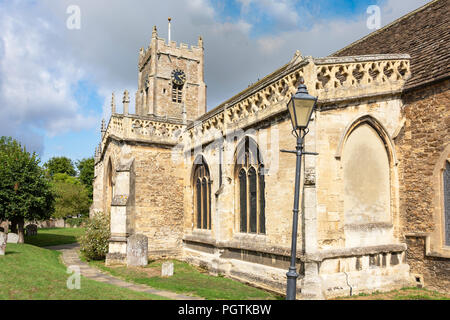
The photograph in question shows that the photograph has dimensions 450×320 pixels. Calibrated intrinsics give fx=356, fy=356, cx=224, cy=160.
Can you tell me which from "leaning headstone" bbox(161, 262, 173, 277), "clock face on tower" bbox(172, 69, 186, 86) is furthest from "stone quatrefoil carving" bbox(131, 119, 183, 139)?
"clock face on tower" bbox(172, 69, 186, 86)

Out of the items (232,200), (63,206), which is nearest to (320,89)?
(232,200)

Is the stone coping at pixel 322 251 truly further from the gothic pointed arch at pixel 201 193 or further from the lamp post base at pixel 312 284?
the gothic pointed arch at pixel 201 193

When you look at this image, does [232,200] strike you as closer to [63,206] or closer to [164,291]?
[164,291]

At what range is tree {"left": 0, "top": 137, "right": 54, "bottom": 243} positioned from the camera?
2011 cm

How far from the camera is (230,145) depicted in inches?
535

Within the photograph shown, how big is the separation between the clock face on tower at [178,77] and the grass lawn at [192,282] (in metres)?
31.3

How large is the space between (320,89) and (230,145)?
4836 mm

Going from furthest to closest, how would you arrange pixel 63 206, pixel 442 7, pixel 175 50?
pixel 63 206
pixel 175 50
pixel 442 7

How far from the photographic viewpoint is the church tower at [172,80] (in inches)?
1651

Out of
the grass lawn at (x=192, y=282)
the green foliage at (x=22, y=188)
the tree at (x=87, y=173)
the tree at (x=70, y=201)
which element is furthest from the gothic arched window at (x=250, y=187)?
the tree at (x=87, y=173)

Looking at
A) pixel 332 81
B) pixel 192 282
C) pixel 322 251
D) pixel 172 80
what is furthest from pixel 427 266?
pixel 172 80

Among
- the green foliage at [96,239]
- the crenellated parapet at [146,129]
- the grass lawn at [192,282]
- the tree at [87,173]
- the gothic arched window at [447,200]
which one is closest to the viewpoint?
the gothic arched window at [447,200]

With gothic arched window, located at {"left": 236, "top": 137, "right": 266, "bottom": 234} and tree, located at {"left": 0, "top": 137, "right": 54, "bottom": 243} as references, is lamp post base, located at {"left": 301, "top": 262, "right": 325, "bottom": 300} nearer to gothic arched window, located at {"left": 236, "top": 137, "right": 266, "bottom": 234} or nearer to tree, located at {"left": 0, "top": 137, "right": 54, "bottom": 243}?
gothic arched window, located at {"left": 236, "top": 137, "right": 266, "bottom": 234}
